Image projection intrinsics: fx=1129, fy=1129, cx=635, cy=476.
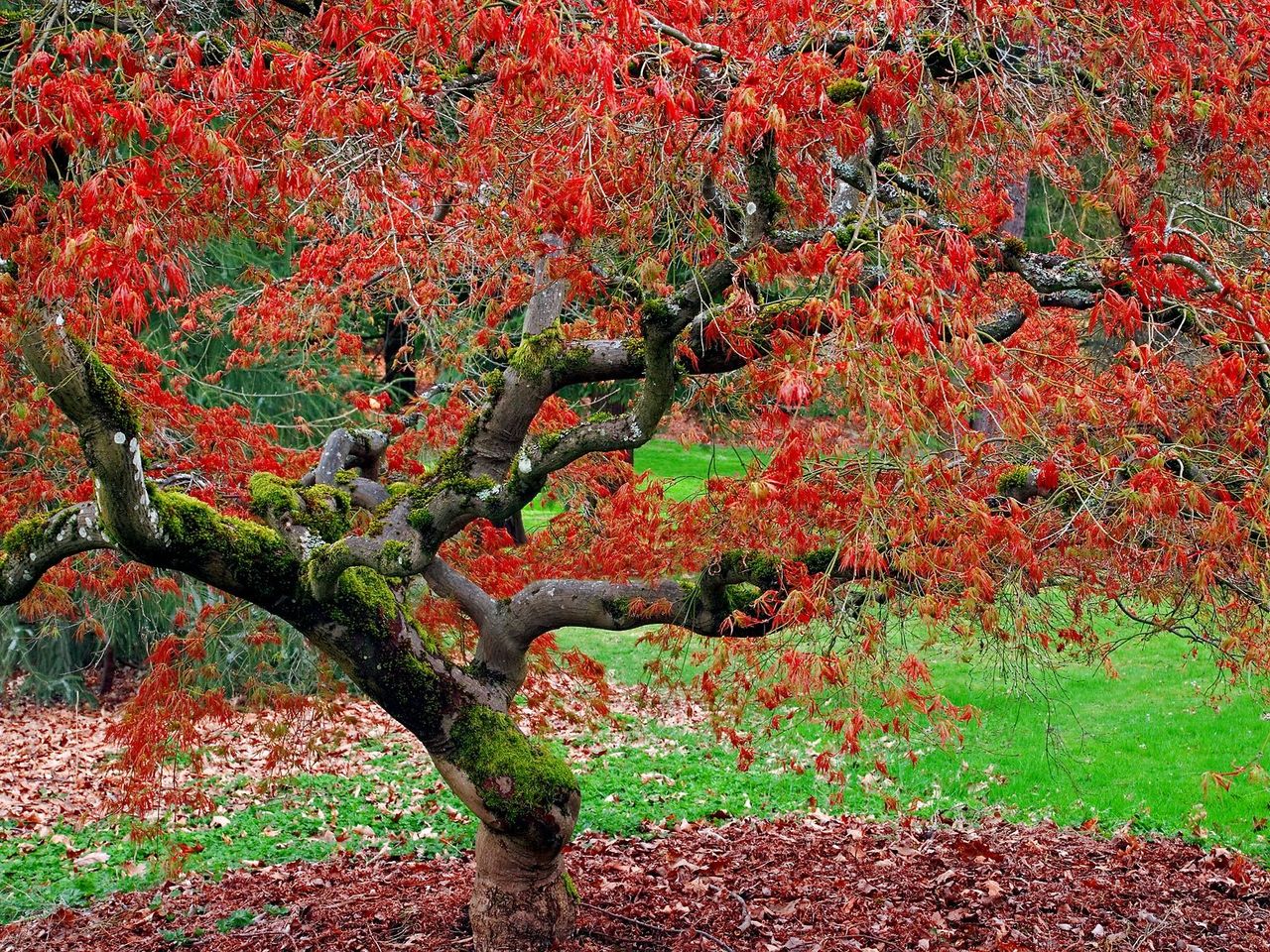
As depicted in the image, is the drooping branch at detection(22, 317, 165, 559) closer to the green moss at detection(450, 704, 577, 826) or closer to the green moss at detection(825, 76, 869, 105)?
the green moss at detection(450, 704, 577, 826)

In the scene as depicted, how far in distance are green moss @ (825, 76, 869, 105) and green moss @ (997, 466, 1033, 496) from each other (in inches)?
68.6

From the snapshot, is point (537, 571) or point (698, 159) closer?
point (698, 159)

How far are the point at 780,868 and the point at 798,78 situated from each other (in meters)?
4.96

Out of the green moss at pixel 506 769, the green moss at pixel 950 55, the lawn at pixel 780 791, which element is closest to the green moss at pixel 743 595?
the green moss at pixel 506 769

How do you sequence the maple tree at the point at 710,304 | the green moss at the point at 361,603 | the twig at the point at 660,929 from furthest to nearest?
the twig at the point at 660,929, the green moss at the point at 361,603, the maple tree at the point at 710,304

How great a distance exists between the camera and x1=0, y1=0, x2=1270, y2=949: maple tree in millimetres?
3729

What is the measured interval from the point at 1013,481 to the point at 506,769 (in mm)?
2528

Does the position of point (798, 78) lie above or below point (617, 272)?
above

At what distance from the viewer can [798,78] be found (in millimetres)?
3588

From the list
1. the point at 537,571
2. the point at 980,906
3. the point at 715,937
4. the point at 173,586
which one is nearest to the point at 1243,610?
the point at 980,906

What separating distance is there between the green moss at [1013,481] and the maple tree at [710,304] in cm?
2

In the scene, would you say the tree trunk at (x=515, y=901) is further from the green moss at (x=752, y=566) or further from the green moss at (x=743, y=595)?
the green moss at (x=752, y=566)

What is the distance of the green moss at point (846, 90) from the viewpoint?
145 inches

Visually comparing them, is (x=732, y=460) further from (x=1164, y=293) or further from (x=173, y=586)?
(x=1164, y=293)
